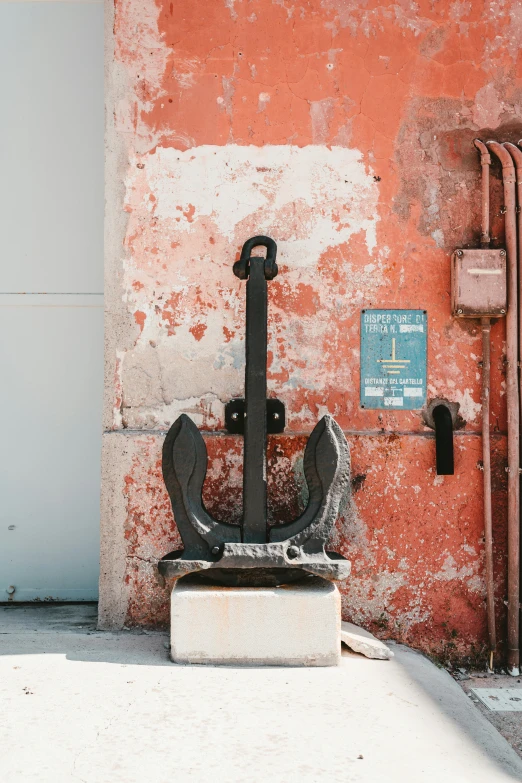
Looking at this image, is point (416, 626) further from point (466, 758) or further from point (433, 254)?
point (433, 254)

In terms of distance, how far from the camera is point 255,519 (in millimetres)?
2293

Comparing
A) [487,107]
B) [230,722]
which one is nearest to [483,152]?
[487,107]

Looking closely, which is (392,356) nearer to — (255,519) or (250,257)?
(250,257)

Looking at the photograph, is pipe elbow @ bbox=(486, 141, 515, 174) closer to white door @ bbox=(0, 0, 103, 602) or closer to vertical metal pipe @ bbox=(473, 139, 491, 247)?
vertical metal pipe @ bbox=(473, 139, 491, 247)

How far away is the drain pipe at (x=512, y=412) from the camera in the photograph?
2.62m

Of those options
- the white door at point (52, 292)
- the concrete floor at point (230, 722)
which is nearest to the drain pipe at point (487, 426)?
the concrete floor at point (230, 722)

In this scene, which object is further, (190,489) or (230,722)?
(190,489)

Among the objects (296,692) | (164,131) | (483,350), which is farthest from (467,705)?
(164,131)

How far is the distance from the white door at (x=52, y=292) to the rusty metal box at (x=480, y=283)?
5.08ft

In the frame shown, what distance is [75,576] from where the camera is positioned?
3.11 m

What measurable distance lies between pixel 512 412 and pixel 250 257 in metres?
1.15

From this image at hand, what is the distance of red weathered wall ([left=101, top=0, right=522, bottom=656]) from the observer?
265cm

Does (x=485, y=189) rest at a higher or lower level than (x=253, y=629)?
higher

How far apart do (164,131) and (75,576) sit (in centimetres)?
193
